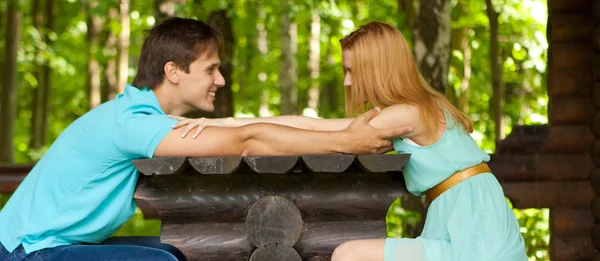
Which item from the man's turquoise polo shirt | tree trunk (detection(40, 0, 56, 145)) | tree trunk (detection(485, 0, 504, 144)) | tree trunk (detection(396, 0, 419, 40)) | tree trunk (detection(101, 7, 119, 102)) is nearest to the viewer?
the man's turquoise polo shirt

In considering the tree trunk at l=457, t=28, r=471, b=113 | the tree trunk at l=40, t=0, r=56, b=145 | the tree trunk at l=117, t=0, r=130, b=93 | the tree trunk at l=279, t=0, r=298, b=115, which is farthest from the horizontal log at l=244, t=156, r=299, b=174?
the tree trunk at l=40, t=0, r=56, b=145

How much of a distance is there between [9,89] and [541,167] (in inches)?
347

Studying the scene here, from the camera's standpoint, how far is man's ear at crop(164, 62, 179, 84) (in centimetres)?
379

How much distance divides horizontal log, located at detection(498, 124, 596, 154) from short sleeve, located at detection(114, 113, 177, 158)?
3.07 m

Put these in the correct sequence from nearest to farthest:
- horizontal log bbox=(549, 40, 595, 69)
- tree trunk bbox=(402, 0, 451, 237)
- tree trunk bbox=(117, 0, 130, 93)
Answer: horizontal log bbox=(549, 40, 595, 69) → tree trunk bbox=(402, 0, 451, 237) → tree trunk bbox=(117, 0, 130, 93)

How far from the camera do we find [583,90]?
6.04 metres

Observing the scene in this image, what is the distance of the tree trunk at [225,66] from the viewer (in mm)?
7543

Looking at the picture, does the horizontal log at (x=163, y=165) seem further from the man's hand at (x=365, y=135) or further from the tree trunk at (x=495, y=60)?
the tree trunk at (x=495, y=60)

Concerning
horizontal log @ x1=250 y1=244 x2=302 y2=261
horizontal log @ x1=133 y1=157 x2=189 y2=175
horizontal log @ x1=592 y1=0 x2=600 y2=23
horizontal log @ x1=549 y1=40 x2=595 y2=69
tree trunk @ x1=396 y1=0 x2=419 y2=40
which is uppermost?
tree trunk @ x1=396 y1=0 x2=419 y2=40

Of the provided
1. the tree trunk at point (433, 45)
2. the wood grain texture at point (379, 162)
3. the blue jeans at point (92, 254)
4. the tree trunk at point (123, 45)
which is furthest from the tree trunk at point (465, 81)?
the blue jeans at point (92, 254)

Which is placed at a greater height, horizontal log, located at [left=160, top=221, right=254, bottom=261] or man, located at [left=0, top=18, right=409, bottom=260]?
man, located at [left=0, top=18, right=409, bottom=260]

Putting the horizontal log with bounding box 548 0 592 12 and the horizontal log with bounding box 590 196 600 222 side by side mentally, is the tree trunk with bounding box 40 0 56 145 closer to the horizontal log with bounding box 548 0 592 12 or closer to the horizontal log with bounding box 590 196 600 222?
the horizontal log with bounding box 548 0 592 12

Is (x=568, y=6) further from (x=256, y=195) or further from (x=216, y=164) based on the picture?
(x=216, y=164)

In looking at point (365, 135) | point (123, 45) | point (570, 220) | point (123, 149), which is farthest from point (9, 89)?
point (365, 135)
